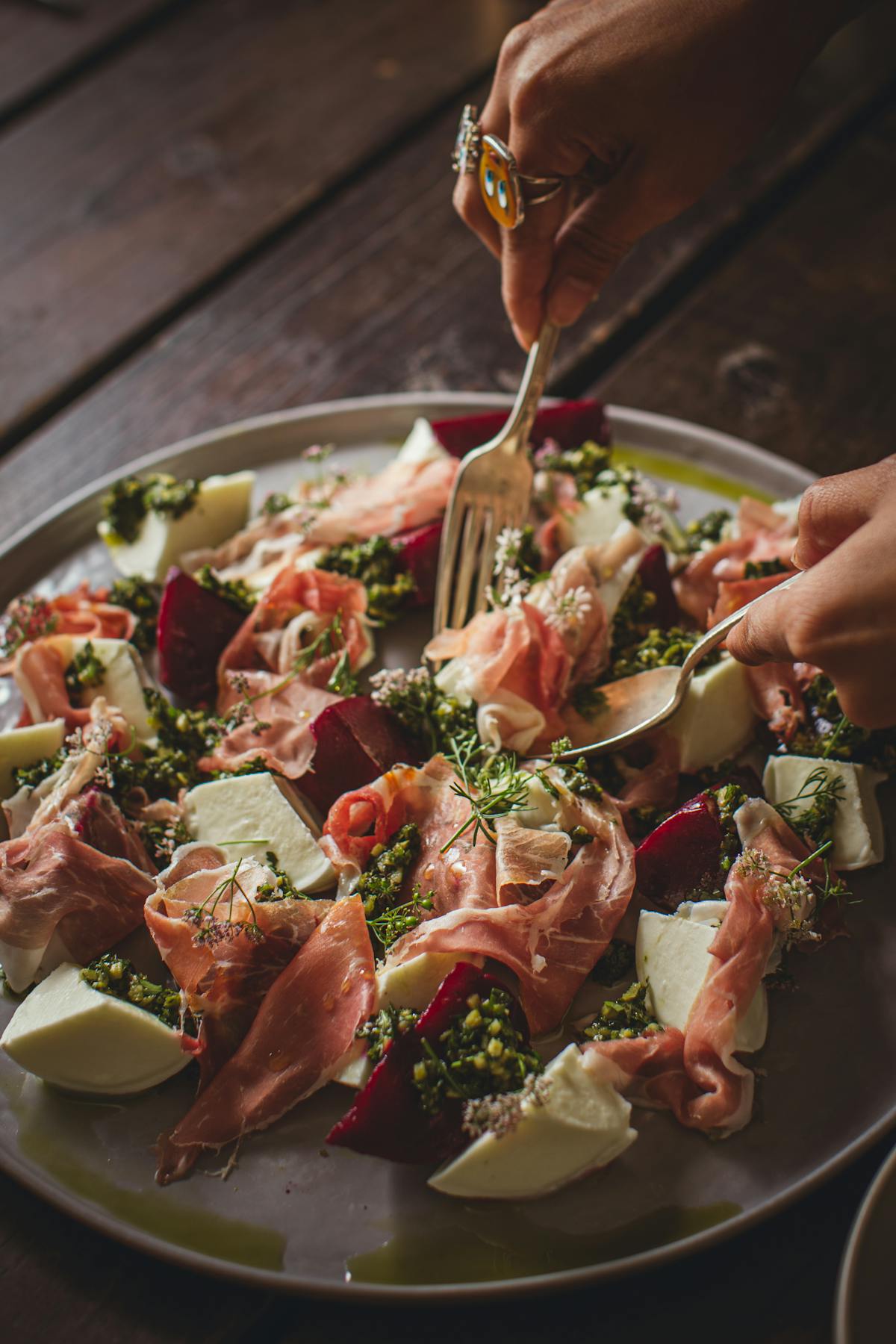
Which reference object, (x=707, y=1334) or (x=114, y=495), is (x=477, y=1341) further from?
(x=114, y=495)

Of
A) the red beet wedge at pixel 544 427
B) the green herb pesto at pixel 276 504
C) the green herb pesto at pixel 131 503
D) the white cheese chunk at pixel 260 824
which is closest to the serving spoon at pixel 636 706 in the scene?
the white cheese chunk at pixel 260 824

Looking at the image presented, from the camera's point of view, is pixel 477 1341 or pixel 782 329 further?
pixel 782 329

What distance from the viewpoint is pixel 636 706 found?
157 centimetres

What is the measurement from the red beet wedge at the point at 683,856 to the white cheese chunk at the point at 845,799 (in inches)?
5.3

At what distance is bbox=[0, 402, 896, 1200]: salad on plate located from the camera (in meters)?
1.23

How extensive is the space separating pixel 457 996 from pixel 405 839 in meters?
0.27

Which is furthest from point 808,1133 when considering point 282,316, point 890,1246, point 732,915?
point 282,316

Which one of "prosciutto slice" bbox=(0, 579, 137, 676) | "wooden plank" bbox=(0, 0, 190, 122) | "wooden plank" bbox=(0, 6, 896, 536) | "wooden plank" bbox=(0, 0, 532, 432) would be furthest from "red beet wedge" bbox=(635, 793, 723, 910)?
"wooden plank" bbox=(0, 0, 190, 122)

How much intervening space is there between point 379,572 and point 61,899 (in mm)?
753

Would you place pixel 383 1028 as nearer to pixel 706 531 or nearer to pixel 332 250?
pixel 706 531

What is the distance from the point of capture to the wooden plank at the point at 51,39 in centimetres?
329

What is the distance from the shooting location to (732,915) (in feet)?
4.25

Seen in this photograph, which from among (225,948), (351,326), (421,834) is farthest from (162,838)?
(351,326)

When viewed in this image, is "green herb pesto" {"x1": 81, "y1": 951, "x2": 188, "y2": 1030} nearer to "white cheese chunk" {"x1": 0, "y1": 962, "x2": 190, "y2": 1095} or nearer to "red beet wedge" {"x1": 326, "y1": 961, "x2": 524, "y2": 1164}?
"white cheese chunk" {"x1": 0, "y1": 962, "x2": 190, "y2": 1095}
